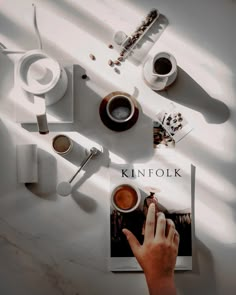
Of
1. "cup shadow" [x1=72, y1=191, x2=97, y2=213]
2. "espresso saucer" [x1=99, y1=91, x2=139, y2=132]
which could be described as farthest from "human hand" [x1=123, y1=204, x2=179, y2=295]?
"espresso saucer" [x1=99, y1=91, x2=139, y2=132]

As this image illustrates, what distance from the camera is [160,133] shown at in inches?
45.4

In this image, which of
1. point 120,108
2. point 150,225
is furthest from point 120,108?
point 150,225

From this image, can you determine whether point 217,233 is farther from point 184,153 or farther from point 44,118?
point 44,118

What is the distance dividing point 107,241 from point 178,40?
1.96ft

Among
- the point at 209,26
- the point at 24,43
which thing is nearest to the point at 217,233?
the point at 209,26

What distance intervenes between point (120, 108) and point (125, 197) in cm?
25

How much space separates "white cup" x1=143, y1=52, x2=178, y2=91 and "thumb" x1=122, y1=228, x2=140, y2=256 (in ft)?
1.32

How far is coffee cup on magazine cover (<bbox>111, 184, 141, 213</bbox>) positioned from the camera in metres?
1.11

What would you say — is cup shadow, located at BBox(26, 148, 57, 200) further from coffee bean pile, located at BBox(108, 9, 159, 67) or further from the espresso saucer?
coffee bean pile, located at BBox(108, 9, 159, 67)

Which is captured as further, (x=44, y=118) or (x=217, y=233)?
(x=217, y=233)

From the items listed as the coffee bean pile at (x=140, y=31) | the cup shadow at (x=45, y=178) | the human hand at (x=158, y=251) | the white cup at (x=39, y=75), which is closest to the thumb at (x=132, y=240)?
the human hand at (x=158, y=251)

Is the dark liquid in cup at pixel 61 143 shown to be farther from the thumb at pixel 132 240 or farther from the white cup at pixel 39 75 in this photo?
the thumb at pixel 132 240

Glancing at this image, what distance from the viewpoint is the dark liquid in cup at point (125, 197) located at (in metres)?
1.11

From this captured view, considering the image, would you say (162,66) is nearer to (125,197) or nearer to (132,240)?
(125,197)
